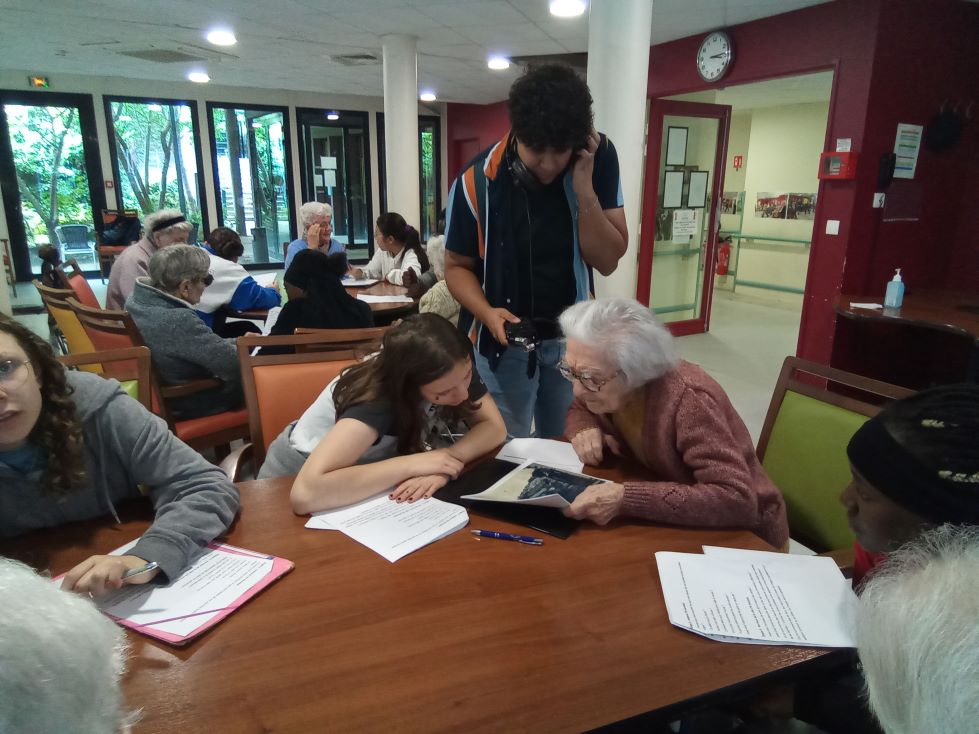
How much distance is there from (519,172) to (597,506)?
989 millimetres

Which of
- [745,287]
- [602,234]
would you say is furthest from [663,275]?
[602,234]

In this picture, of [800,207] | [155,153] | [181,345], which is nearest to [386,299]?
[181,345]

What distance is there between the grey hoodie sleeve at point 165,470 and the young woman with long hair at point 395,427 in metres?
0.15

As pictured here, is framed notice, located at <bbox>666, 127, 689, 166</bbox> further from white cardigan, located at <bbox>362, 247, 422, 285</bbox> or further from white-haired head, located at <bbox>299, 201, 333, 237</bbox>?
white-haired head, located at <bbox>299, 201, 333, 237</bbox>

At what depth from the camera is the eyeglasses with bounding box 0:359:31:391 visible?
3.45 ft

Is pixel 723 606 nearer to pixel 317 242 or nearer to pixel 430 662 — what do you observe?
pixel 430 662

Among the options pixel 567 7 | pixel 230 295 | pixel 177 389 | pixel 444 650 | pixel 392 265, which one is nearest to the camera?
pixel 444 650

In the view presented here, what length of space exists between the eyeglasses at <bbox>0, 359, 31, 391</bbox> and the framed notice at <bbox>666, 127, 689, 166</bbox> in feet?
17.7

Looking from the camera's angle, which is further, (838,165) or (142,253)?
(838,165)

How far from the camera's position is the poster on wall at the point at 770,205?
836 centimetres

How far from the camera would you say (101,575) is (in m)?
0.98

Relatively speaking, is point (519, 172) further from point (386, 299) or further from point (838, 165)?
point (838, 165)

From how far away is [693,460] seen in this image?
4.27 feet

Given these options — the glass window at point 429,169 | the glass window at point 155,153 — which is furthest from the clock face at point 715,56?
the glass window at point 155,153
